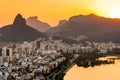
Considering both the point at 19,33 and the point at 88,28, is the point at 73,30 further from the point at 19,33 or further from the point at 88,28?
the point at 19,33

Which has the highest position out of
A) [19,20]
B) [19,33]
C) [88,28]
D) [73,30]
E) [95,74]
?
[88,28]

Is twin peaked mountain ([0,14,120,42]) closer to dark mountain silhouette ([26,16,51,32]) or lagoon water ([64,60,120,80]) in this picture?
dark mountain silhouette ([26,16,51,32])

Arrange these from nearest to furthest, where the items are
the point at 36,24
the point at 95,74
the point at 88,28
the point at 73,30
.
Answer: the point at 95,74, the point at 73,30, the point at 88,28, the point at 36,24

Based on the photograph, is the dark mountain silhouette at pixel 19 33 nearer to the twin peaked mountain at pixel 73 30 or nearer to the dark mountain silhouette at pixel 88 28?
the twin peaked mountain at pixel 73 30

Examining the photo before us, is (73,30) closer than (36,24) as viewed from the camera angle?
Yes

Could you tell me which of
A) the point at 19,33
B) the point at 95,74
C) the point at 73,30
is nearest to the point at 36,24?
the point at 73,30

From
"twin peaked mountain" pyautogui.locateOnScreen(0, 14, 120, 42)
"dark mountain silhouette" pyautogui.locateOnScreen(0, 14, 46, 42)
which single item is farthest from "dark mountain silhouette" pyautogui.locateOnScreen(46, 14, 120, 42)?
"dark mountain silhouette" pyautogui.locateOnScreen(0, 14, 46, 42)

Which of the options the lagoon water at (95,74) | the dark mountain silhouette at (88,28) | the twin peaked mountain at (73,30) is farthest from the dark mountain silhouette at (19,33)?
the lagoon water at (95,74)

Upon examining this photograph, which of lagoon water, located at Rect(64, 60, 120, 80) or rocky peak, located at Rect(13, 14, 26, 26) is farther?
rocky peak, located at Rect(13, 14, 26, 26)

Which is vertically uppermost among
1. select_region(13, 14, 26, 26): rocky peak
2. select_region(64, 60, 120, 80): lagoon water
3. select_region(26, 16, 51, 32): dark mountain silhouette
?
select_region(26, 16, 51, 32): dark mountain silhouette
